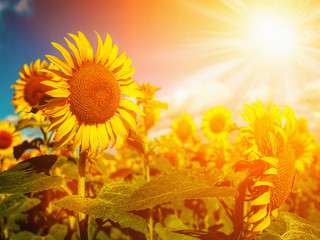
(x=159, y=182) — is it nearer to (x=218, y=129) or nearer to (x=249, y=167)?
(x=249, y=167)

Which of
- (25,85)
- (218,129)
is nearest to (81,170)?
(25,85)

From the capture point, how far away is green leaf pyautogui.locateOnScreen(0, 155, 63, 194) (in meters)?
1.39

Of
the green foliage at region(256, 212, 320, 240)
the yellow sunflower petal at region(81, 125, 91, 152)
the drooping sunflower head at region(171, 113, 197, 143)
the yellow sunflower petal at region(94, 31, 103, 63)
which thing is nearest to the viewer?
the green foliage at region(256, 212, 320, 240)

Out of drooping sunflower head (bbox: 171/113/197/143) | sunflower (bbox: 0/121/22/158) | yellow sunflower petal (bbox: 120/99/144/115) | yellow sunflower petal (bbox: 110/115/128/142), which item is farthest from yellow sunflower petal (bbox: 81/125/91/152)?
drooping sunflower head (bbox: 171/113/197/143)

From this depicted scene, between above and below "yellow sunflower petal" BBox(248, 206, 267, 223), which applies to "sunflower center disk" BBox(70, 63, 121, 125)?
above

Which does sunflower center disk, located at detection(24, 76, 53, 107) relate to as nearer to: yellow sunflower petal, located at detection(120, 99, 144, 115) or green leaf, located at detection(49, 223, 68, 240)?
yellow sunflower petal, located at detection(120, 99, 144, 115)

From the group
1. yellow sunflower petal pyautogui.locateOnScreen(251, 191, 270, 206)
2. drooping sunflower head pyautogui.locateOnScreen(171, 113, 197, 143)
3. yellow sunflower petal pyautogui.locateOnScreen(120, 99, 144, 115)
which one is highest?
drooping sunflower head pyautogui.locateOnScreen(171, 113, 197, 143)

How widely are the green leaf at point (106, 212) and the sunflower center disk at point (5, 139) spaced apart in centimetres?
399

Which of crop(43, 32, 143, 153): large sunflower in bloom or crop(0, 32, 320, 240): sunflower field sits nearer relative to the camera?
crop(0, 32, 320, 240): sunflower field

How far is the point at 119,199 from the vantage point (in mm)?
1531

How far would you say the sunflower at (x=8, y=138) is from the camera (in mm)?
4613

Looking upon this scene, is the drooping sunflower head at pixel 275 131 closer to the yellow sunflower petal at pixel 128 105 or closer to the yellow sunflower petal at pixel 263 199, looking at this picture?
the yellow sunflower petal at pixel 263 199

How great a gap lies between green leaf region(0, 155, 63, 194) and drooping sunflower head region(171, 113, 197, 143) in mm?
4691

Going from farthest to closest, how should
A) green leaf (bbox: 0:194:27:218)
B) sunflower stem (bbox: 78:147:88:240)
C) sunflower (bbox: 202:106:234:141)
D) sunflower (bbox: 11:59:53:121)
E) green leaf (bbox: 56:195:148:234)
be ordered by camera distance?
sunflower (bbox: 202:106:234:141), sunflower (bbox: 11:59:53:121), green leaf (bbox: 0:194:27:218), sunflower stem (bbox: 78:147:88:240), green leaf (bbox: 56:195:148:234)
